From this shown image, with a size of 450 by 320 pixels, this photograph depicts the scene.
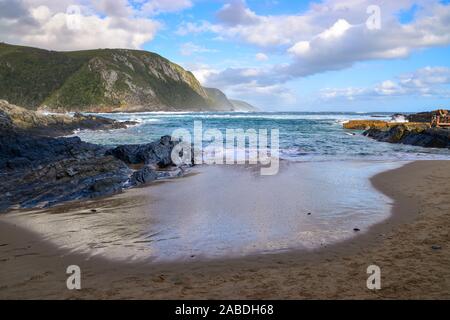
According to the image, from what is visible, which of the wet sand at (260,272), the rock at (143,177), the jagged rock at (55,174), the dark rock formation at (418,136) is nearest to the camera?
the wet sand at (260,272)

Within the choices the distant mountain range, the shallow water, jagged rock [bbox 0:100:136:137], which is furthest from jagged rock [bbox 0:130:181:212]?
the distant mountain range

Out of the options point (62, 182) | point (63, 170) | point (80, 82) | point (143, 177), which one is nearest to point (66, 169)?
point (63, 170)

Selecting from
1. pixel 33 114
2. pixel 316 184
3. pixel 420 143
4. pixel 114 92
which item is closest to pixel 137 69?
pixel 114 92

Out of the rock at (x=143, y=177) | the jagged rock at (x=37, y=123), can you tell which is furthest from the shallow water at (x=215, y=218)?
the jagged rock at (x=37, y=123)

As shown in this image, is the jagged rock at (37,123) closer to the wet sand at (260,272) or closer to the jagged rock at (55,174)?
the jagged rock at (55,174)

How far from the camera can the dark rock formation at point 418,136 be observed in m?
25.6

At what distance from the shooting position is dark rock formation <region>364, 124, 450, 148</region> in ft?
84.0

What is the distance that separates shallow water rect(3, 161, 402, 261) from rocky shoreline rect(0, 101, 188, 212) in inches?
33.9

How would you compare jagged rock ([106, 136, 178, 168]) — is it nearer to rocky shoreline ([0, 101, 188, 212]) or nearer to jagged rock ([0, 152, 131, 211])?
rocky shoreline ([0, 101, 188, 212])

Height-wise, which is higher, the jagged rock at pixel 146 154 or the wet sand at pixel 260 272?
the jagged rock at pixel 146 154

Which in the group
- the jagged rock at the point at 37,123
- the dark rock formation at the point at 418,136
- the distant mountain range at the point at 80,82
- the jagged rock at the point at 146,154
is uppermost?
the distant mountain range at the point at 80,82

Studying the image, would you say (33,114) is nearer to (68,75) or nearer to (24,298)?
(24,298)

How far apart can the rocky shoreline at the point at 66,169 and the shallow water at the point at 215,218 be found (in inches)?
33.9

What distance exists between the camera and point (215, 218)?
307 inches
